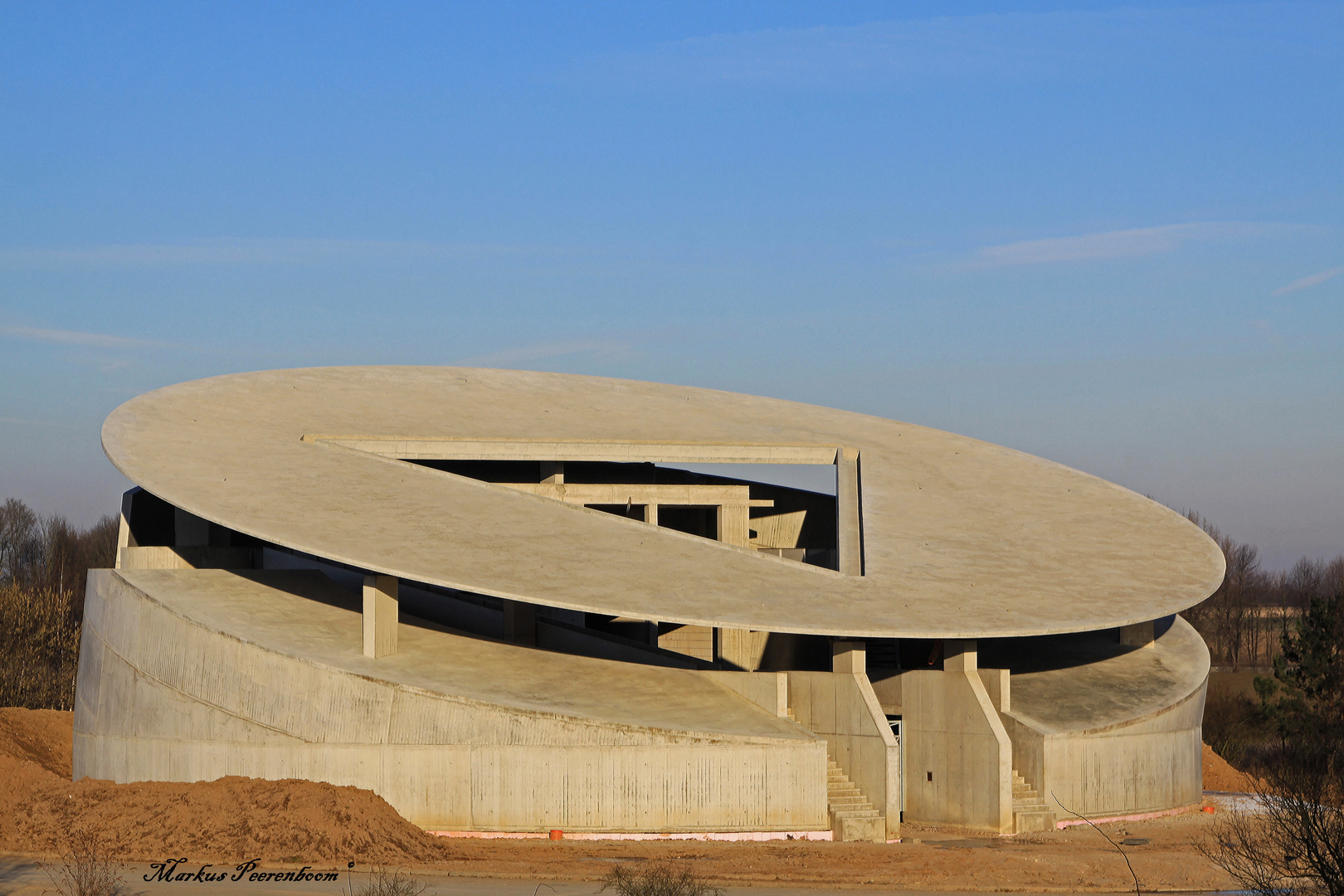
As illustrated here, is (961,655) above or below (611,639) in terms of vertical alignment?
above

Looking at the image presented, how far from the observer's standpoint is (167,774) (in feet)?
70.1

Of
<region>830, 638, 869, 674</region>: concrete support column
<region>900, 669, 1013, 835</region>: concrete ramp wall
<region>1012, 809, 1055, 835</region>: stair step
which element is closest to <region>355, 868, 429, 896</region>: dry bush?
<region>830, 638, 869, 674</region>: concrete support column

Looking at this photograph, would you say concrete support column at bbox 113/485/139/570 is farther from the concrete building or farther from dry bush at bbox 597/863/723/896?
dry bush at bbox 597/863/723/896

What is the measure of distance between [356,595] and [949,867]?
38.5 ft

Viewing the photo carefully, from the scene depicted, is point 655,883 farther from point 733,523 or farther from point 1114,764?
point 733,523

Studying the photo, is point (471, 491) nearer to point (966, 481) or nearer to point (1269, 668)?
point (966, 481)

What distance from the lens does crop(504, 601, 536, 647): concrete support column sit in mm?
24328

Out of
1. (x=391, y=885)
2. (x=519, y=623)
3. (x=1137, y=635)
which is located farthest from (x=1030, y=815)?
(x=391, y=885)

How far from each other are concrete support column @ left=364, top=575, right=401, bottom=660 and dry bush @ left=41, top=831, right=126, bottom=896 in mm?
4633

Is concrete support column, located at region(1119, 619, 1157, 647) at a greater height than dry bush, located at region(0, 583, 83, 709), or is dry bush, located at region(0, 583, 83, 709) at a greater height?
concrete support column, located at region(1119, 619, 1157, 647)

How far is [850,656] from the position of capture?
20953mm

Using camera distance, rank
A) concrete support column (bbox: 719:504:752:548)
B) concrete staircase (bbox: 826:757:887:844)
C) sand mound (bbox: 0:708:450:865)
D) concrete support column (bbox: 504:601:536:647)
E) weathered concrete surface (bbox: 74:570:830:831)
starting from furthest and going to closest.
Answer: concrete support column (bbox: 719:504:752:548) < concrete support column (bbox: 504:601:536:647) < concrete staircase (bbox: 826:757:887:844) < weathered concrete surface (bbox: 74:570:830:831) < sand mound (bbox: 0:708:450:865)

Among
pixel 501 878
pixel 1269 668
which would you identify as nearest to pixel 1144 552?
pixel 501 878

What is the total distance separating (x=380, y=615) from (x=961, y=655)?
8823mm
